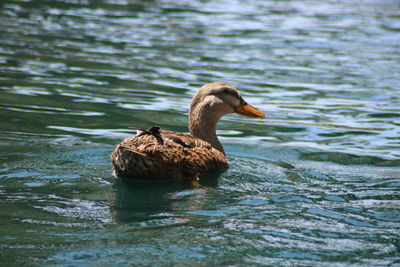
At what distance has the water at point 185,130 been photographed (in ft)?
18.6

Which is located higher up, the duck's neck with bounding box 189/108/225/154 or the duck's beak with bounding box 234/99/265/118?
the duck's beak with bounding box 234/99/265/118

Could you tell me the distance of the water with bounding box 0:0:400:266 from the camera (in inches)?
224

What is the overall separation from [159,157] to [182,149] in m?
0.39

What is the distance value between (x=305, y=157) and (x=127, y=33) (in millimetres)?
10697

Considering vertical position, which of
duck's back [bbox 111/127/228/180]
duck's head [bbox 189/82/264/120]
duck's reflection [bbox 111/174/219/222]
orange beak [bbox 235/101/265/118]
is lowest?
duck's reflection [bbox 111/174/219/222]

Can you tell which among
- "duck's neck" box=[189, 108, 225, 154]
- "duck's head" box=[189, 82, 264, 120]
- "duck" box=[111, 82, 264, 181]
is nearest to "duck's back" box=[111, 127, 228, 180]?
"duck" box=[111, 82, 264, 181]

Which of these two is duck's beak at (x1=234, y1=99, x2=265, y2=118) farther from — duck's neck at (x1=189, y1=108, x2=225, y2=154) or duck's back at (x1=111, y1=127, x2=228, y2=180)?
duck's back at (x1=111, y1=127, x2=228, y2=180)

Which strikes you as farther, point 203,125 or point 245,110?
point 245,110

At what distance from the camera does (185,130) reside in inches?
408

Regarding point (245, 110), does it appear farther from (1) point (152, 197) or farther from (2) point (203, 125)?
(1) point (152, 197)

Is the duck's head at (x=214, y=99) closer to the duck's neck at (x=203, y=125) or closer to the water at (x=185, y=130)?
the duck's neck at (x=203, y=125)

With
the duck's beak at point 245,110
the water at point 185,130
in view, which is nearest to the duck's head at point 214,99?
the duck's beak at point 245,110

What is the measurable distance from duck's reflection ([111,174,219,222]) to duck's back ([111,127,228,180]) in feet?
0.32

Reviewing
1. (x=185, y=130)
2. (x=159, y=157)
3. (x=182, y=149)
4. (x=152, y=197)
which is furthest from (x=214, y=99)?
(x=152, y=197)
